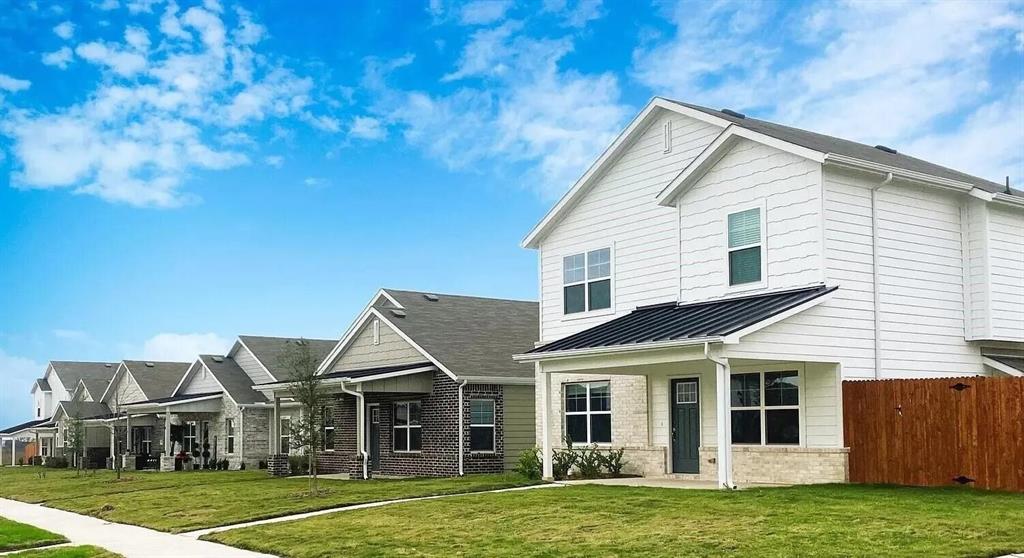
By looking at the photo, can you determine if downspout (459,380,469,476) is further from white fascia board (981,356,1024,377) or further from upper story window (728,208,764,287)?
white fascia board (981,356,1024,377)

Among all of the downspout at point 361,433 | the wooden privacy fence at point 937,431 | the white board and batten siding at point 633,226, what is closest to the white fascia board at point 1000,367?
the wooden privacy fence at point 937,431

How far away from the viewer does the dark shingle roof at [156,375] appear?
53938 millimetres

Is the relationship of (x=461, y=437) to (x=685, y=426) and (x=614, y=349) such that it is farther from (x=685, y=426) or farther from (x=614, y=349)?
(x=614, y=349)

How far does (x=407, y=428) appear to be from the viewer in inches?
1283

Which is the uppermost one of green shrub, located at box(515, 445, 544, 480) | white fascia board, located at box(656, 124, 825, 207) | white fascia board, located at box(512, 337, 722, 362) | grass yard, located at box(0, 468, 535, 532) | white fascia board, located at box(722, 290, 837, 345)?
white fascia board, located at box(656, 124, 825, 207)

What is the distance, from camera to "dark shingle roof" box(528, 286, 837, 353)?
19.8 metres

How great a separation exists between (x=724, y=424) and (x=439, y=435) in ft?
42.2

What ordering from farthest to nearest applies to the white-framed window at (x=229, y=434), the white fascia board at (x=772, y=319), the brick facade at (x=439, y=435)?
the white-framed window at (x=229, y=434) < the brick facade at (x=439, y=435) < the white fascia board at (x=772, y=319)

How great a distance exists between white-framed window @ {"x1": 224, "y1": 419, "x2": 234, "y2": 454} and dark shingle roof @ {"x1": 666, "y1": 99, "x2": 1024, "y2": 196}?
89.0 ft

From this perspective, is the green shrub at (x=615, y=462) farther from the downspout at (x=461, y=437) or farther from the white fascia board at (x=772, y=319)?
the white fascia board at (x=772, y=319)

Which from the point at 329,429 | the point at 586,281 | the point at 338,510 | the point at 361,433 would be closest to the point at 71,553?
the point at 338,510

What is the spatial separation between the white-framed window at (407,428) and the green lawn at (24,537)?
39.8ft

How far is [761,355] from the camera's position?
1964 centimetres

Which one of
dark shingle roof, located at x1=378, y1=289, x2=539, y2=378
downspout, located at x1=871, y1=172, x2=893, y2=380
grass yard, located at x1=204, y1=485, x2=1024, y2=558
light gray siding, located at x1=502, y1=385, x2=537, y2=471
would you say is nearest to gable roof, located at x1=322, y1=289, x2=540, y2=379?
dark shingle roof, located at x1=378, y1=289, x2=539, y2=378
